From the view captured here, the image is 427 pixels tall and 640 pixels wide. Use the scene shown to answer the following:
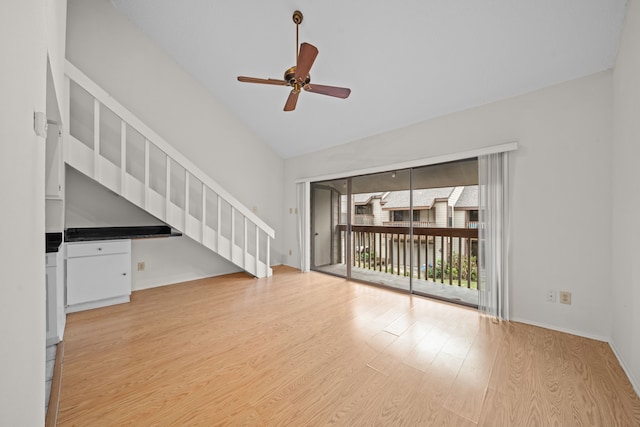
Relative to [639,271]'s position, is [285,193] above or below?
above

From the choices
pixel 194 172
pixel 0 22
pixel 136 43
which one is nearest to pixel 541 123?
pixel 0 22

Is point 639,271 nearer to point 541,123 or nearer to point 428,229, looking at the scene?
point 541,123

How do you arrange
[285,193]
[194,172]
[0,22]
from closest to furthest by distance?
[0,22] < [194,172] < [285,193]

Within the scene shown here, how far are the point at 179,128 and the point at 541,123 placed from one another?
4.64 meters

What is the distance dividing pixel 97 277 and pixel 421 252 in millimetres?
4384

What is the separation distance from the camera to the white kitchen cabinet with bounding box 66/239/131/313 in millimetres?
2594

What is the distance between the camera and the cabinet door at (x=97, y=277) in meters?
2.59

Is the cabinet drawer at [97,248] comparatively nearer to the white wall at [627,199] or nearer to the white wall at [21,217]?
the white wall at [21,217]

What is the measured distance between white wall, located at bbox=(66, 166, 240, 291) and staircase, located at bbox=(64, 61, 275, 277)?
0.42 m

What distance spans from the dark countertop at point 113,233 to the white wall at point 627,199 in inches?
168

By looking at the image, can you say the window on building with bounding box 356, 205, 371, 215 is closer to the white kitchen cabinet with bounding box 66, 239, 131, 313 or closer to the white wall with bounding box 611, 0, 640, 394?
the white wall with bounding box 611, 0, 640, 394

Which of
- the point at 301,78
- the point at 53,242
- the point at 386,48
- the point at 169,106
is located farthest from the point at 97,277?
the point at 386,48

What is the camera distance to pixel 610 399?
1475mm

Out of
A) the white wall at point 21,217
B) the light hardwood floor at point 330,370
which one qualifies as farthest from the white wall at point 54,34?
the light hardwood floor at point 330,370
